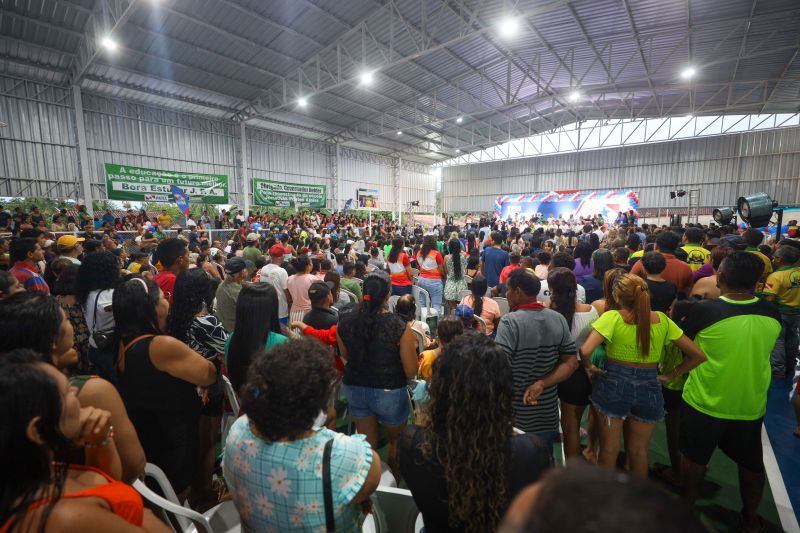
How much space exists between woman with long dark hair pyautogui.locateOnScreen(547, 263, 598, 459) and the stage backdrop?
2174 cm

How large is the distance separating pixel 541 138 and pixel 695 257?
2154 cm

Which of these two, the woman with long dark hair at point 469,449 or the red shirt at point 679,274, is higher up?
the red shirt at point 679,274

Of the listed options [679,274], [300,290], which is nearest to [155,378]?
[300,290]

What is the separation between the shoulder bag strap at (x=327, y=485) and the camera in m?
1.09

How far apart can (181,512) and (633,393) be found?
7.60 feet

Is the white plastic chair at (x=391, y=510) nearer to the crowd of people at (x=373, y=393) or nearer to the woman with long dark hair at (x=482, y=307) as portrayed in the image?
the crowd of people at (x=373, y=393)

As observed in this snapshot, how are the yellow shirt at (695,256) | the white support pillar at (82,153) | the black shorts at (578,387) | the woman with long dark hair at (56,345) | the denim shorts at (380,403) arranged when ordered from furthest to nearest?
the white support pillar at (82,153) < the yellow shirt at (695,256) < the black shorts at (578,387) < the denim shorts at (380,403) < the woman with long dark hair at (56,345)

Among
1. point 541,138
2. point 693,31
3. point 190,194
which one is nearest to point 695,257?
point 693,31

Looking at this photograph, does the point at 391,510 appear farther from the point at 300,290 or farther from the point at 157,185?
the point at 157,185

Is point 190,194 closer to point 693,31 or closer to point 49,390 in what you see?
point 49,390

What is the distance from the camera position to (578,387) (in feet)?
7.73

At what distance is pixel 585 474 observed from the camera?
1.59 ft

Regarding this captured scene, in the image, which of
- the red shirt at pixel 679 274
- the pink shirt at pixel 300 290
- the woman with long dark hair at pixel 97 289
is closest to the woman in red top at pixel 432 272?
the pink shirt at pixel 300 290

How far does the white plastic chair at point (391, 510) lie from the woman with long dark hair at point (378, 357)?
434mm
